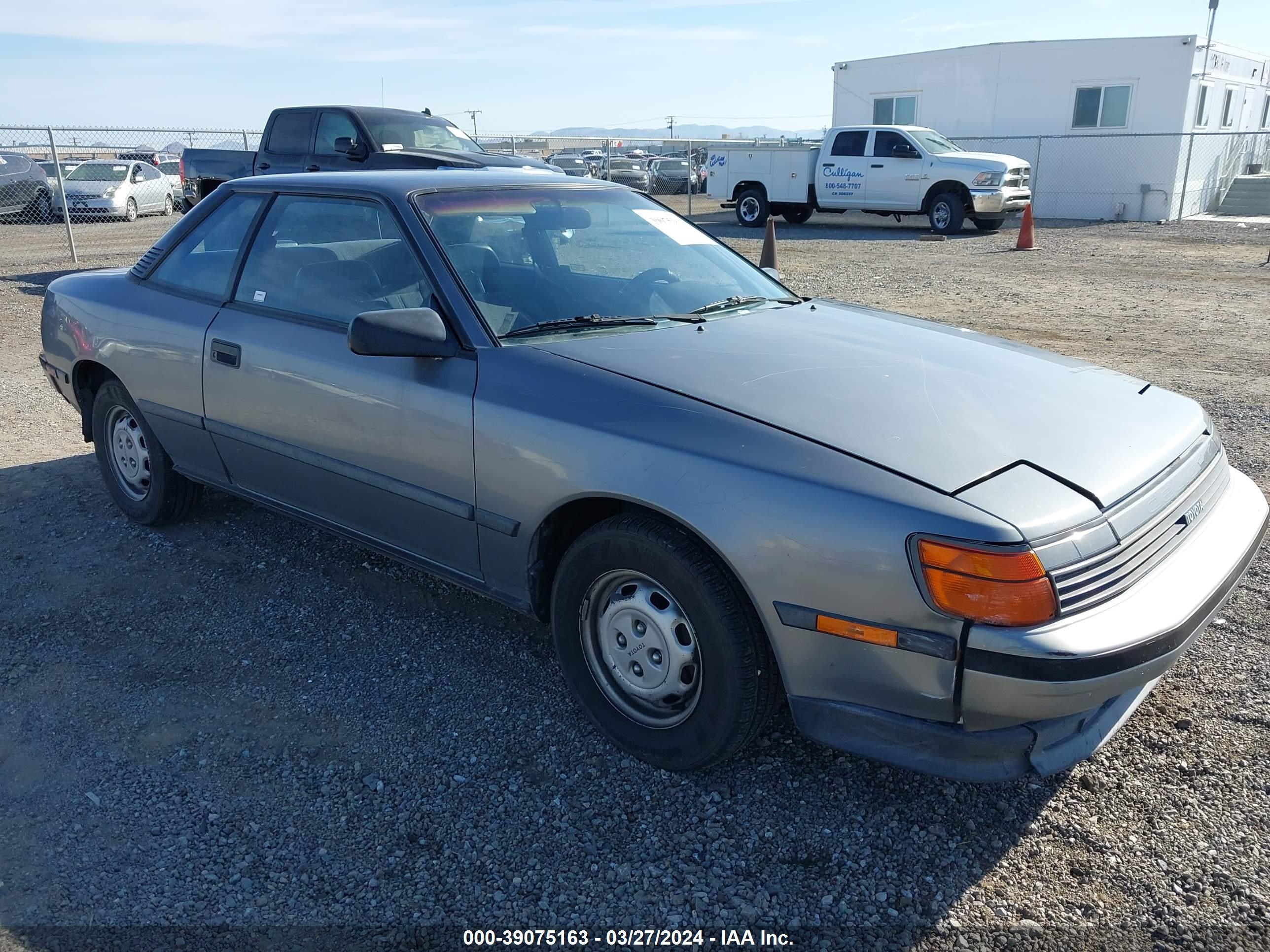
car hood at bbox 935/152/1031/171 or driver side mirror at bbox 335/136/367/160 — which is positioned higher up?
driver side mirror at bbox 335/136/367/160

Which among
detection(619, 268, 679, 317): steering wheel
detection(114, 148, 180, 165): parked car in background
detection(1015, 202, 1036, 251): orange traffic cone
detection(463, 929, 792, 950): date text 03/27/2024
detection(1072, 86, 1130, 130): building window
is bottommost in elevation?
detection(463, 929, 792, 950): date text 03/27/2024

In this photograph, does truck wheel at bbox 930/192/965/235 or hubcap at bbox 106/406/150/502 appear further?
truck wheel at bbox 930/192/965/235

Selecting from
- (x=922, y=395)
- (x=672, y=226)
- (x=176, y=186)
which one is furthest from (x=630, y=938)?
(x=176, y=186)

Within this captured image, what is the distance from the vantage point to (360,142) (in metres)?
11.9

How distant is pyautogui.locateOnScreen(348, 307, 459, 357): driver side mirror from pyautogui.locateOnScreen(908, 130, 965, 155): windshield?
1833cm

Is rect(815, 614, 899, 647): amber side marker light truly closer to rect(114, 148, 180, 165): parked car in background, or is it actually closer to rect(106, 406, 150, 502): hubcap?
rect(106, 406, 150, 502): hubcap

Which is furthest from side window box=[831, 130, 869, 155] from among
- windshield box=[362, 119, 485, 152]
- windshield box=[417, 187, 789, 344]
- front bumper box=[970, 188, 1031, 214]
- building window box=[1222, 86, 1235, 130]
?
windshield box=[417, 187, 789, 344]

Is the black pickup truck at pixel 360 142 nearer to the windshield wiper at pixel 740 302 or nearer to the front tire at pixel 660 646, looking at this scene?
the windshield wiper at pixel 740 302

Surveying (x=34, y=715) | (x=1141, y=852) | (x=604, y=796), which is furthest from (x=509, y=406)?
(x=1141, y=852)

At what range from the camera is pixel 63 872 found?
2584mm

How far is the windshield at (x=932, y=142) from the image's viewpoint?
19594mm

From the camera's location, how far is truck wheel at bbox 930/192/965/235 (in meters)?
19.2

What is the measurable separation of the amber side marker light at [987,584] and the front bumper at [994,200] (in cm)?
1808

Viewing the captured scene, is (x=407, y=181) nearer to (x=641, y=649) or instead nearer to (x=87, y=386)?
(x=641, y=649)
